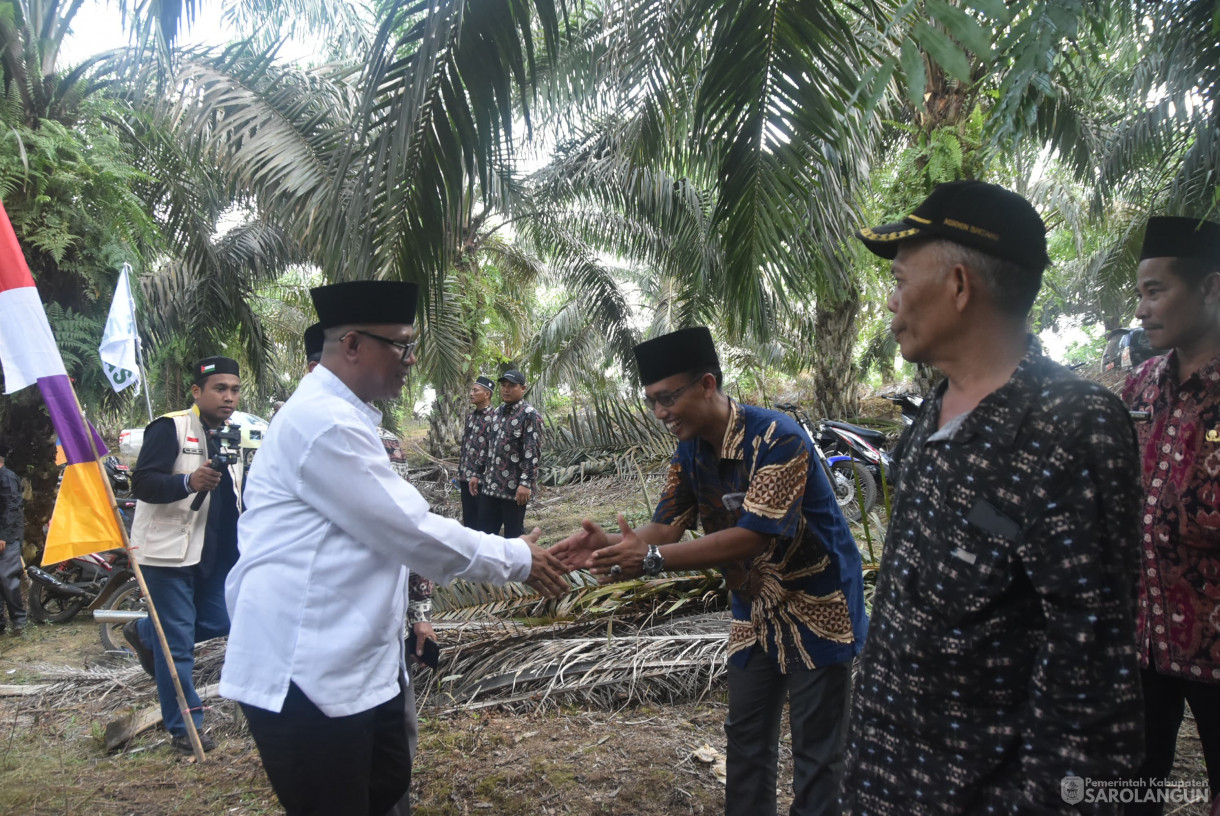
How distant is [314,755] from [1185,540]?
2448 mm

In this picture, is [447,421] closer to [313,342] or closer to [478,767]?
[313,342]

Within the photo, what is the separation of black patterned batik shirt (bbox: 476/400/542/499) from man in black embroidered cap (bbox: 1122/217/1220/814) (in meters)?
5.81

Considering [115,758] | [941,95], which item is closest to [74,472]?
[115,758]

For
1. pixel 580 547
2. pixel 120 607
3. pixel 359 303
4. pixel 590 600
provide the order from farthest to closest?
pixel 120 607 → pixel 590 600 → pixel 580 547 → pixel 359 303

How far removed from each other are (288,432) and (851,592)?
6.09ft

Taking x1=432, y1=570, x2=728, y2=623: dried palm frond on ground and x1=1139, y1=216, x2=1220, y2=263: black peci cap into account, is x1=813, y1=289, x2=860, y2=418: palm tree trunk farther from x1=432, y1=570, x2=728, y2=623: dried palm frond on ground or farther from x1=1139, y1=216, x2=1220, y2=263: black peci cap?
x1=1139, y1=216, x2=1220, y2=263: black peci cap

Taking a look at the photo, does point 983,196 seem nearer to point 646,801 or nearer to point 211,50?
point 646,801

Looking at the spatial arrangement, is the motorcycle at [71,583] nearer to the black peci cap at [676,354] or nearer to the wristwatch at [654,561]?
the wristwatch at [654,561]

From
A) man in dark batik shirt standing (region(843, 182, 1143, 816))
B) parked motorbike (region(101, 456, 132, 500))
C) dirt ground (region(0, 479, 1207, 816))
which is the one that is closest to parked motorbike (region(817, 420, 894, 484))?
dirt ground (region(0, 479, 1207, 816))

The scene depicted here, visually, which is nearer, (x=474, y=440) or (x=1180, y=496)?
(x=1180, y=496)

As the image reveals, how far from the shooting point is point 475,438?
8.21m

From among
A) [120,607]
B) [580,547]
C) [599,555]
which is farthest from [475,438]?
[599,555]

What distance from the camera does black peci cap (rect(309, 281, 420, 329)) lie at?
2.47m

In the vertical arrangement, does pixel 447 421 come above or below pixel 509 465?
above
